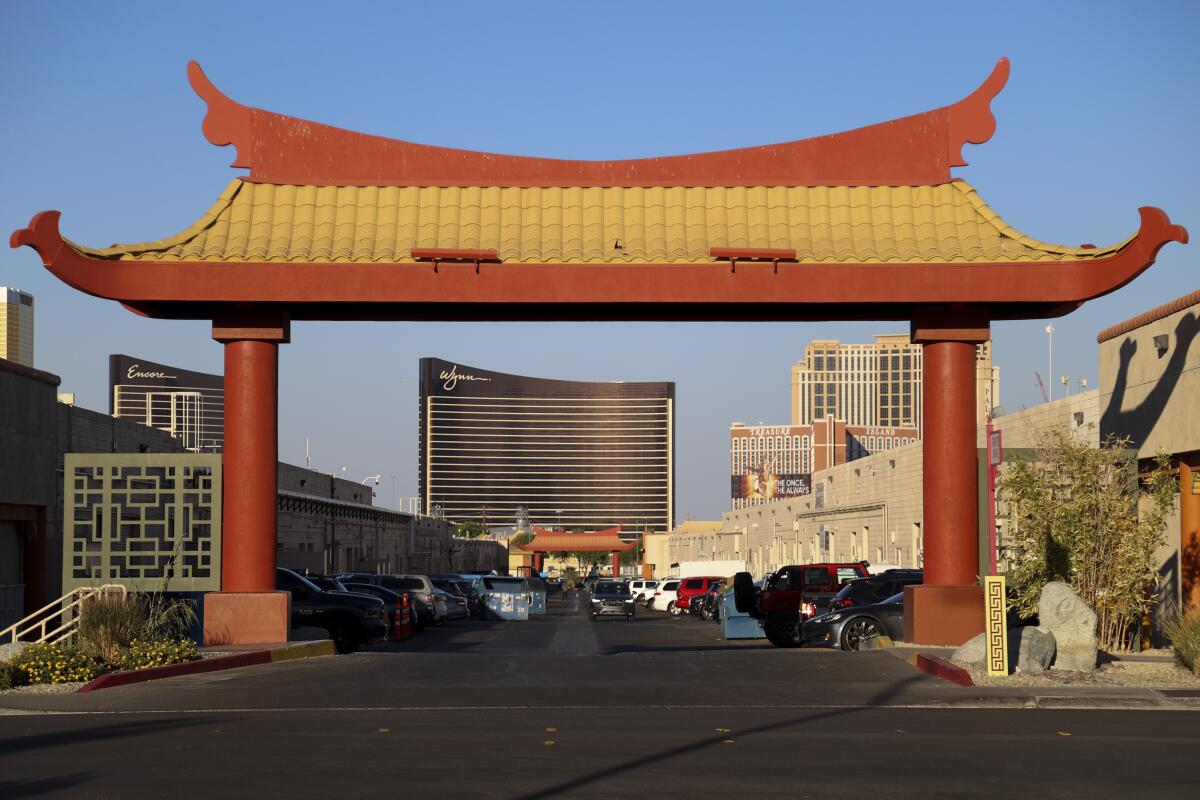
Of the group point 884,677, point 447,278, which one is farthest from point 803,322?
point 884,677

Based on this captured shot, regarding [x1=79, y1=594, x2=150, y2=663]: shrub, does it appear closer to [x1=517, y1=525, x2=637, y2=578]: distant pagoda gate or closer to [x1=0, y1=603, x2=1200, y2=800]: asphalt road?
[x1=0, y1=603, x2=1200, y2=800]: asphalt road

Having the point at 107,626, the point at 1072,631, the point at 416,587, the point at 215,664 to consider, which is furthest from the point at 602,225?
the point at 416,587

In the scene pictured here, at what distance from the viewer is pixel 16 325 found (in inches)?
4712

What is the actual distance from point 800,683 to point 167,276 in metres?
12.6

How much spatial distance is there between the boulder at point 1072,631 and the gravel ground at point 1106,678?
0.68ft

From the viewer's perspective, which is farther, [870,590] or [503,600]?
[503,600]

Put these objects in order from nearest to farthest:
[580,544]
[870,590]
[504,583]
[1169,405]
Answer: [1169,405] → [870,590] → [504,583] → [580,544]

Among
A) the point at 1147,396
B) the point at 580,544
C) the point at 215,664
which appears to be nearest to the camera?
the point at 215,664

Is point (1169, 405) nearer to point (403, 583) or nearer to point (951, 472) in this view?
point (951, 472)

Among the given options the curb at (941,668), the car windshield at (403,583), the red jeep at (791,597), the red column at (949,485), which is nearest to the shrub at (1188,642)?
the curb at (941,668)

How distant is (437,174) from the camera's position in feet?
89.2

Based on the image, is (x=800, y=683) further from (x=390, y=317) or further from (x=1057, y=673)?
(x=390, y=317)

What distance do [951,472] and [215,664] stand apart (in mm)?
12675

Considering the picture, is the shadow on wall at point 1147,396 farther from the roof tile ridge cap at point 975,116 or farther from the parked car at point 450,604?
the parked car at point 450,604
